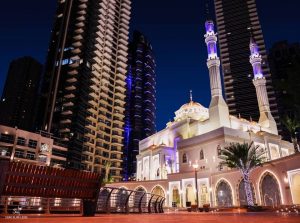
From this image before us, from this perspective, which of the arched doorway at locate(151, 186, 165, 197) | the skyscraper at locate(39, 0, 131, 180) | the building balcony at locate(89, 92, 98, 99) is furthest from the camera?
the building balcony at locate(89, 92, 98, 99)

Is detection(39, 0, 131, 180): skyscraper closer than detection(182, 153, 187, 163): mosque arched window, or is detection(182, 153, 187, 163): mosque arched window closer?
detection(182, 153, 187, 163): mosque arched window

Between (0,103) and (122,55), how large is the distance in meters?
54.9

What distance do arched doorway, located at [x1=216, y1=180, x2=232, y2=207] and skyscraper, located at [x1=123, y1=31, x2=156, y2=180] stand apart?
81.9 meters

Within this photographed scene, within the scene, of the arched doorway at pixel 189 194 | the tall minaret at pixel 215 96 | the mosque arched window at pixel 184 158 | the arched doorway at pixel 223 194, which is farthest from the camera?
the mosque arched window at pixel 184 158

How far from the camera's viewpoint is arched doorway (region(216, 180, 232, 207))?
118 feet

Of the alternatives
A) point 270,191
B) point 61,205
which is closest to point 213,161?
point 270,191

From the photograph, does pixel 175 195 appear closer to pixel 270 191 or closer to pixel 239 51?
pixel 270 191

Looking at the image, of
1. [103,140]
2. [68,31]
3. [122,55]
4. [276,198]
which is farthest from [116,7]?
[276,198]

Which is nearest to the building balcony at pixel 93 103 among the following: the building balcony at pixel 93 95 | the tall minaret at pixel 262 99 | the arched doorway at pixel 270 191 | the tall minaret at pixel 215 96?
the building balcony at pixel 93 95

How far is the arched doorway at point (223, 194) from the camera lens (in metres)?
36.0

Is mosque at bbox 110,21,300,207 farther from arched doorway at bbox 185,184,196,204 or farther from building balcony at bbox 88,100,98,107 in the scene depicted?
building balcony at bbox 88,100,98,107

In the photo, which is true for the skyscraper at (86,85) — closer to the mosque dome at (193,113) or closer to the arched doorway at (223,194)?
Answer: the mosque dome at (193,113)

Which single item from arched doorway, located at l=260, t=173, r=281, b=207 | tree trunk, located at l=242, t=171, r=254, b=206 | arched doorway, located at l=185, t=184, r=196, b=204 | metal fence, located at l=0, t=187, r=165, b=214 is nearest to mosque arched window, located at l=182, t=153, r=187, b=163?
arched doorway, located at l=185, t=184, r=196, b=204

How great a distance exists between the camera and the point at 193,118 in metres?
58.2
